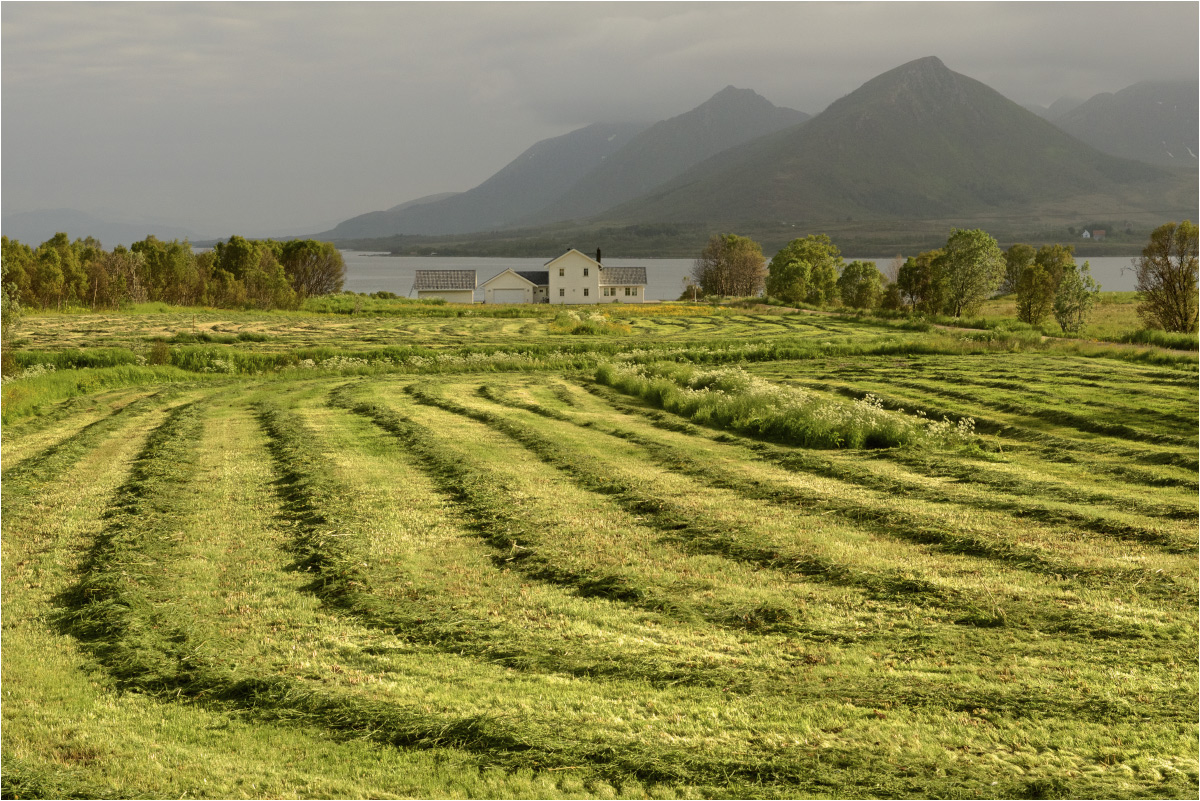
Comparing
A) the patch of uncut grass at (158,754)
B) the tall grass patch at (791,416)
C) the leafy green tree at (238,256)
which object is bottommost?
the patch of uncut grass at (158,754)

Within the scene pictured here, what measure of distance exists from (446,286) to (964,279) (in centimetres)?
6864

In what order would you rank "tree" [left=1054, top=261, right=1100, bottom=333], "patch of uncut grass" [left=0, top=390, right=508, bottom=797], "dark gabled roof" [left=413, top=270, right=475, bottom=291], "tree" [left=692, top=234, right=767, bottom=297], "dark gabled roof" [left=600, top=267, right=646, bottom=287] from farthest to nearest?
1. "tree" [left=692, top=234, right=767, bottom=297]
2. "dark gabled roof" [left=413, top=270, right=475, bottom=291]
3. "dark gabled roof" [left=600, top=267, right=646, bottom=287]
4. "tree" [left=1054, top=261, right=1100, bottom=333]
5. "patch of uncut grass" [left=0, top=390, right=508, bottom=797]

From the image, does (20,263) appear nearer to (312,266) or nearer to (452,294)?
(312,266)

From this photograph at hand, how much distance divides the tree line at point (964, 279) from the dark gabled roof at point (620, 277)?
806 centimetres

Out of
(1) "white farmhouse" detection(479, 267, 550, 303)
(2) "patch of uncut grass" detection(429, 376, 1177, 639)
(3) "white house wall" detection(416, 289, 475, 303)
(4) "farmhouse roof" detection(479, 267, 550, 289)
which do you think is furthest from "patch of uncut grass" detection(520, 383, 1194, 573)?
(3) "white house wall" detection(416, 289, 475, 303)

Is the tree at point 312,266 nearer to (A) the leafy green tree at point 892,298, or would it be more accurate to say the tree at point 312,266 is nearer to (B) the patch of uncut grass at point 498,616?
(A) the leafy green tree at point 892,298

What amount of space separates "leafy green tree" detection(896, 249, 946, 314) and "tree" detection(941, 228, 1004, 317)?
433 cm

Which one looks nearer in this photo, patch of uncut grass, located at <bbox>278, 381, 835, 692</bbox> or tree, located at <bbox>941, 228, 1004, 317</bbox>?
patch of uncut grass, located at <bbox>278, 381, 835, 692</bbox>

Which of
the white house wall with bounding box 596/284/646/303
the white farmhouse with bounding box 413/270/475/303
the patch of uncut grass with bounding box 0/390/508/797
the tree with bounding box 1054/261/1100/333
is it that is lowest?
the patch of uncut grass with bounding box 0/390/508/797

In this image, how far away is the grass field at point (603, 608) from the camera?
6.75 m

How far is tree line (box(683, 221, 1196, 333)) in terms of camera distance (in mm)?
55000

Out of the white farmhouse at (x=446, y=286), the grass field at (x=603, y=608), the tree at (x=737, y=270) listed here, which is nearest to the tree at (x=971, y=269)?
the tree at (x=737, y=270)

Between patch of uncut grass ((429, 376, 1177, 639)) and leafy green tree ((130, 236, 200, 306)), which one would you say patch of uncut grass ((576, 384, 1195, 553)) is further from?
leafy green tree ((130, 236, 200, 306))

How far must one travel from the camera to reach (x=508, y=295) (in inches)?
4552
